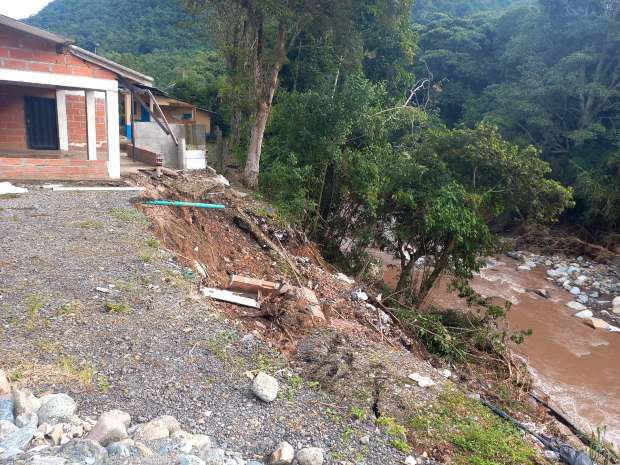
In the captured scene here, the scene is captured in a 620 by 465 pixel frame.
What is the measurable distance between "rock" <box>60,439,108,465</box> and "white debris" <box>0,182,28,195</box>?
7.97 m

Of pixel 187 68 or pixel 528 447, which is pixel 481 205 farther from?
pixel 187 68

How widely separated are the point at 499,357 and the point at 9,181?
10.4m

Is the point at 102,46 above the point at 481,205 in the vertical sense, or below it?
above

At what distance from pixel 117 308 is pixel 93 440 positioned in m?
2.16

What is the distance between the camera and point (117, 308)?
5102mm

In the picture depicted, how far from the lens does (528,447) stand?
450 cm

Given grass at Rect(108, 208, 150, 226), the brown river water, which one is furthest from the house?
the brown river water

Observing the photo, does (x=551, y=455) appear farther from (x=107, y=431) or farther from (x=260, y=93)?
(x=260, y=93)

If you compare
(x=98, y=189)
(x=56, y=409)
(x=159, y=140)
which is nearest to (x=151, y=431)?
(x=56, y=409)

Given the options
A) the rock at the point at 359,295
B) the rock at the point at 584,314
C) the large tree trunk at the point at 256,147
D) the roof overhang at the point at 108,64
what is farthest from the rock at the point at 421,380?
the rock at the point at 584,314

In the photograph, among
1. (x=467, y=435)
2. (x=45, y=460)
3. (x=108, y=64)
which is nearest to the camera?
(x=45, y=460)

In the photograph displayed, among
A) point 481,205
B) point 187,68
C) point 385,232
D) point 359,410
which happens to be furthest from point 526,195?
point 187,68

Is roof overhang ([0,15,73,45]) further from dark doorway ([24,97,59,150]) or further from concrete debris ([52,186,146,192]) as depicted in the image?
dark doorway ([24,97,59,150])

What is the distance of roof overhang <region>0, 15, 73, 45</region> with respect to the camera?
9.73 m
